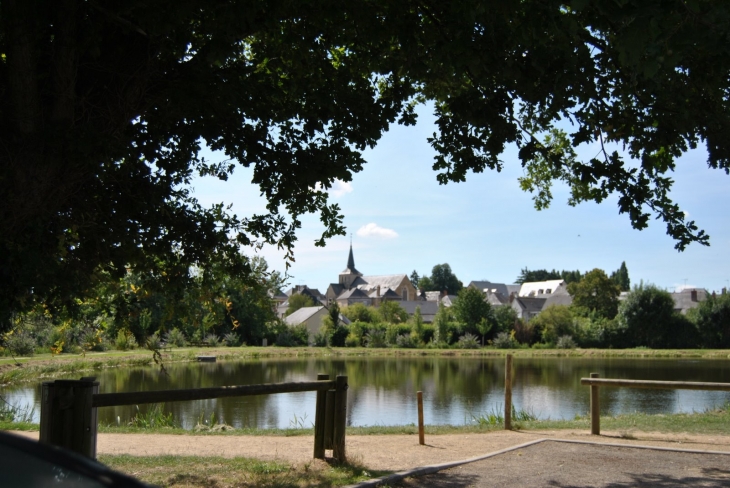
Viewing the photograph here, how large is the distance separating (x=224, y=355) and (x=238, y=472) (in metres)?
37.1

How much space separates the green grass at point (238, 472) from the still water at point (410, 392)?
6.68 meters

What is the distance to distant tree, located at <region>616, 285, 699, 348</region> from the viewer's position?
5388 centimetres

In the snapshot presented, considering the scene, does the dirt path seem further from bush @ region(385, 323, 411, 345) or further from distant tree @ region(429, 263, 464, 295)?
distant tree @ region(429, 263, 464, 295)

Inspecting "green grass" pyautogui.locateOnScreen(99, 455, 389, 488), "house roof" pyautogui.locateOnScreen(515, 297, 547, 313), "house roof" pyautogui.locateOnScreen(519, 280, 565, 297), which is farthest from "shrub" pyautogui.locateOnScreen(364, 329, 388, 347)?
"house roof" pyautogui.locateOnScreen(519, 280, 565, 297)

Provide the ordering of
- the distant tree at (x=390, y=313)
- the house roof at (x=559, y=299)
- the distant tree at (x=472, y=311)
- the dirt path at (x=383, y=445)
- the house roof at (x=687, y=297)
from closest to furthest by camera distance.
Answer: the dirt path at (x=383, y=445), the distant tree at (x=472, y=311), the distant tree at (x=390, y=313), the house roof at (x=687, y=297), the house roof at (x=559, y=299)

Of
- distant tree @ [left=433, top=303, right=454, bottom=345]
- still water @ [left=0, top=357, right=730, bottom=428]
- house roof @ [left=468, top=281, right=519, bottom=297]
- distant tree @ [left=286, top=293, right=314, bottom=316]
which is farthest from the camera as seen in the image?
house roof @ [left=468, top=281, right=519, bottom=297]

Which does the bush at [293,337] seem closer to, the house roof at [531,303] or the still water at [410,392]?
the still water at [410,392]

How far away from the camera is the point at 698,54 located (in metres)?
7.13

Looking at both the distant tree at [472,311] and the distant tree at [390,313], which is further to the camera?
the distant tree at [390,313]

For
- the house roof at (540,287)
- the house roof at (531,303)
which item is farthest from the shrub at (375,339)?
the house roof at (540,287)

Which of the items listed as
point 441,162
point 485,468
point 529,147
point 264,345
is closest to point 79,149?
point 441,162

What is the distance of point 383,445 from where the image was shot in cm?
1000

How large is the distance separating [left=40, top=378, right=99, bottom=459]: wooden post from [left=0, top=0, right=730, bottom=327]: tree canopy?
3.10 feet

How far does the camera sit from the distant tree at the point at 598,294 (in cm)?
7044
